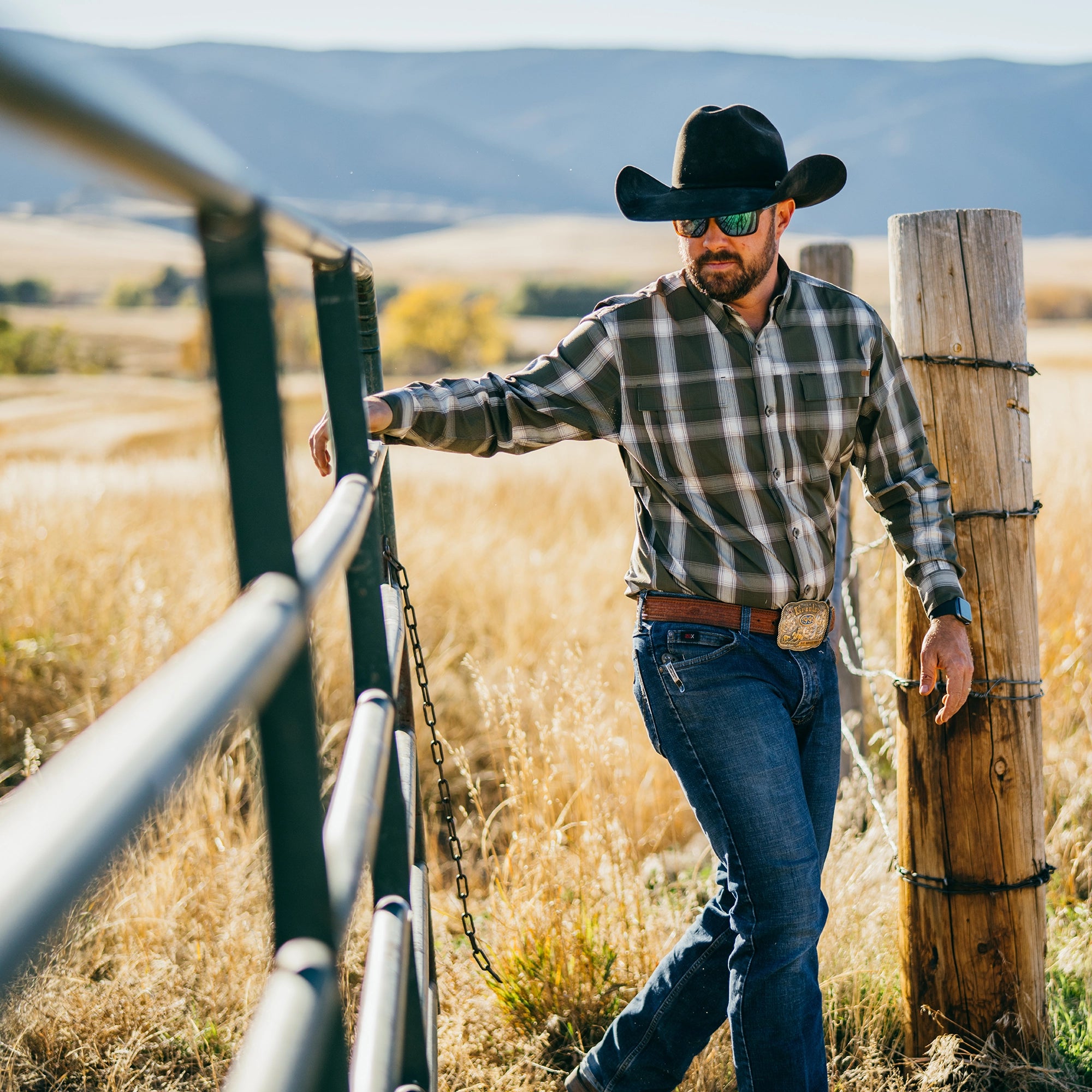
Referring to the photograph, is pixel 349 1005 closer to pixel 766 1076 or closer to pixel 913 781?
pixel 766 1076

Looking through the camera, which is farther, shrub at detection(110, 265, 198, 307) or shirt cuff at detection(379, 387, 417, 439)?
shrub at detection(110, 265, 198, 307)

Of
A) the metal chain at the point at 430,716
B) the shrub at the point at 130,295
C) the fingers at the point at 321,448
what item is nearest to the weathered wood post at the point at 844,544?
the metal chain at the point at 430,716

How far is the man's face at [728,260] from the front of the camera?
105 inches

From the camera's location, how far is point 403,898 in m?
1.68

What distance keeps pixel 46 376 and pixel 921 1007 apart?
4446cm

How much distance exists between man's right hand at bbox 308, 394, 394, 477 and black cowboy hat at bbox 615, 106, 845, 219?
78 cm

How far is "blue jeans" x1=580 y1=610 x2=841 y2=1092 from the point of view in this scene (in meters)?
2.44

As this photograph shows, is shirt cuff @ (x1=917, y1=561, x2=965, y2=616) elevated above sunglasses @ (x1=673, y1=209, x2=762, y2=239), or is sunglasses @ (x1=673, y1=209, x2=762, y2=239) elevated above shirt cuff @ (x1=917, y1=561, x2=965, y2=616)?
sunglasses @ (x1=673, y1=209, x2=762, y2=239)

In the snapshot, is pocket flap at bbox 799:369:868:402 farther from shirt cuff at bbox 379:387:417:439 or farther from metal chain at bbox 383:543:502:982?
metal chain at bbox 383:543:502:982

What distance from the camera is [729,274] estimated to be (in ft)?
8.75

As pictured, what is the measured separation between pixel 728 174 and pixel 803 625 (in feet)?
3.55

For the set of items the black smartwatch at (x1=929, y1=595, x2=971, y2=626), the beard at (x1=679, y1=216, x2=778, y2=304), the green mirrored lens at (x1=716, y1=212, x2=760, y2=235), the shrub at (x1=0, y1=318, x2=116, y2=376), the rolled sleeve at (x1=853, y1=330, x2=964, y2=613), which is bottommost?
the black smartwatch at (x1=929, y1=595, x2=971, y2=626)

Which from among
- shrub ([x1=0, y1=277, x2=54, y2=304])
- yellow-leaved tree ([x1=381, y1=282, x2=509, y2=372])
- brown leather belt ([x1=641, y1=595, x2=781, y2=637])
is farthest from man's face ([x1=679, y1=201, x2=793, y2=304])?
yellow-leaved tree ([x1=381, y1=282, x2=509, y2=372])

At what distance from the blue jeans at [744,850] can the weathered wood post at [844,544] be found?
1357 mm
